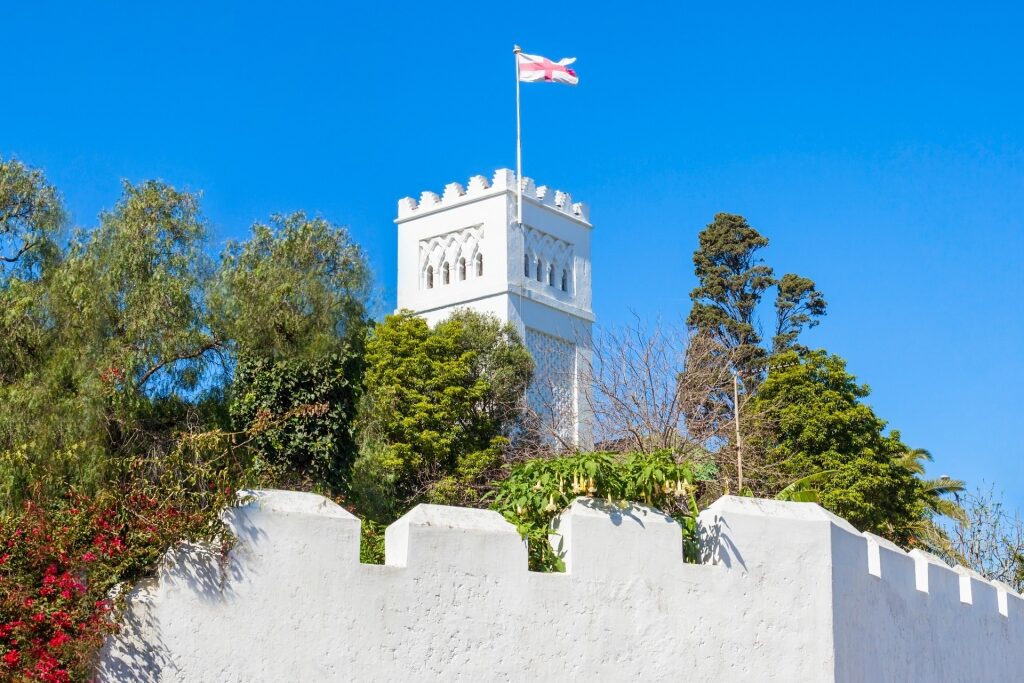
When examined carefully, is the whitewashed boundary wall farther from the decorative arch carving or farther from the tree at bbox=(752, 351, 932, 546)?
the decorative arch carving

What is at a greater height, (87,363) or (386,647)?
(87,363)

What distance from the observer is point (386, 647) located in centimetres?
895

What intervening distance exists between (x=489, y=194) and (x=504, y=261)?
3084mm

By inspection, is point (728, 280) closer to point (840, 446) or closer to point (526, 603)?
point (840, 446)

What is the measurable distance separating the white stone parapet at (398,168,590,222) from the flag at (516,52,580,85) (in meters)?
10.3

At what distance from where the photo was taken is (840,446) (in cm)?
3434

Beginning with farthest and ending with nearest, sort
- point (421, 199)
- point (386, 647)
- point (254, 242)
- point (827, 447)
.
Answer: point (421, 199) → point (827, 447) → point (254, 242) → point (386, 647)

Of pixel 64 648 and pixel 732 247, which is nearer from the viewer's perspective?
pixel 64 648

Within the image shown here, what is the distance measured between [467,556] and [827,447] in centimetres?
2626

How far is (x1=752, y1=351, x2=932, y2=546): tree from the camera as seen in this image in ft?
107

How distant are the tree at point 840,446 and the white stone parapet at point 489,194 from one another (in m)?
21.4

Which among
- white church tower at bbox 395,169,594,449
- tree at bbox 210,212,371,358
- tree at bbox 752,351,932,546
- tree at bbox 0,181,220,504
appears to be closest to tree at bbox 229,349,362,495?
tree at bbox 210,212,371,358

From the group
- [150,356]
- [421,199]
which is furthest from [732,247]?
[150,356]

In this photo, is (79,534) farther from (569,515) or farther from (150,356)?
(150,356)
